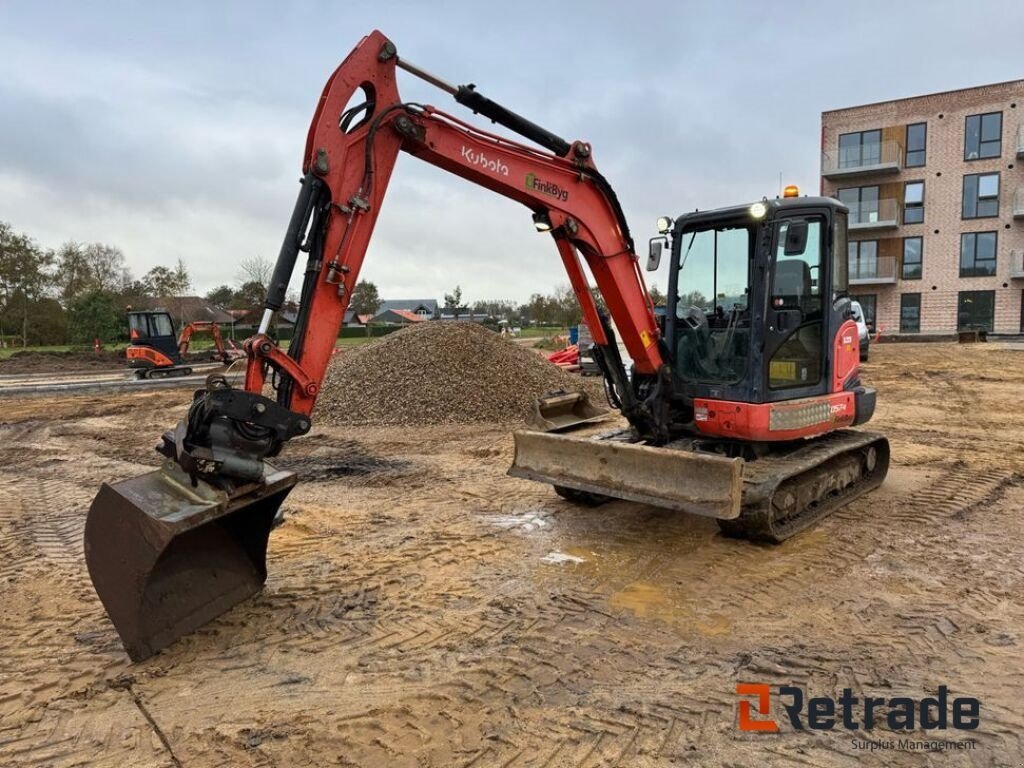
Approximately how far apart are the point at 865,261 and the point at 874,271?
2.45 feet

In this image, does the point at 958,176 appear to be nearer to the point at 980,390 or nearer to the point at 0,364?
the point at 980,390

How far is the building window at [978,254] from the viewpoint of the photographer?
95.0 feet

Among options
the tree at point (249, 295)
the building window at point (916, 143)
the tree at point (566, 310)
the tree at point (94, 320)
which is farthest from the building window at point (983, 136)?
the tree at point (94, 320)

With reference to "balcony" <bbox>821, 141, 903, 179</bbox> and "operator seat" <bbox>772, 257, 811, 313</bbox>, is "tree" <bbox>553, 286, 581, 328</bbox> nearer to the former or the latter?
"balcony" <bbox>821, 141, 903, 179</bbox>

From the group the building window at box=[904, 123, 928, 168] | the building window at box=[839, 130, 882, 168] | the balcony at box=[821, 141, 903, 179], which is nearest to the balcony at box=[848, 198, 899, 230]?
the balcony at box=[821, 141, 903, 179]

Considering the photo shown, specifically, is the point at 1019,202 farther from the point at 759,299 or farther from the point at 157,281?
the point at 157,281

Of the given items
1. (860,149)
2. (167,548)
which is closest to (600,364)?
(167,548)

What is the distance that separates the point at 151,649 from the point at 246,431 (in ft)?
4.03

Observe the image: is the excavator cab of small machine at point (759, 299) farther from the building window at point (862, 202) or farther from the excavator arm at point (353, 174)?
the building window at point (862, 202)

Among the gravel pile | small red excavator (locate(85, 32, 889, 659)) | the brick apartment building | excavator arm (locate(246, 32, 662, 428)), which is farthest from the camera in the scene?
the brick apartment building

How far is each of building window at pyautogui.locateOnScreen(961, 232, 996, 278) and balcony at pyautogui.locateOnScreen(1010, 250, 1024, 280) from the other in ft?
2.30

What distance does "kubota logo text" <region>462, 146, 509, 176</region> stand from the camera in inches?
176

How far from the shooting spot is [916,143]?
30.2 metres

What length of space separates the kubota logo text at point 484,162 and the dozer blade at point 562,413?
256cm
